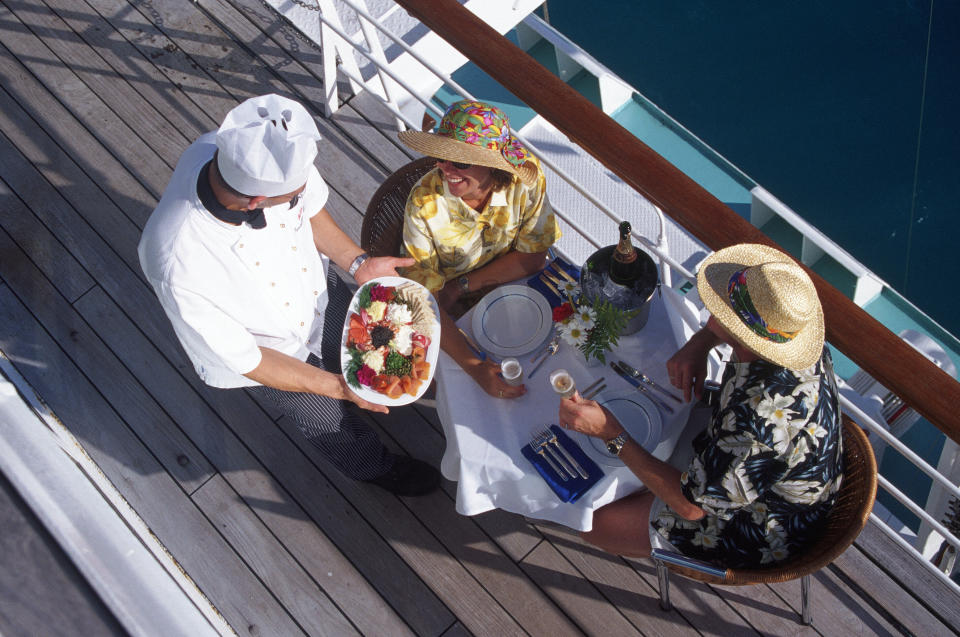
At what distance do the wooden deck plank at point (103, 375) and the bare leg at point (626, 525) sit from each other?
5.06 ft

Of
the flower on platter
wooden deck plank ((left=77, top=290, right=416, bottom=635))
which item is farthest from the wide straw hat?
wooden deck plank ((left=77, top=290, right=416, bottom=635))

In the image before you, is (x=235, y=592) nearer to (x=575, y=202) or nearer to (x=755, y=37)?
(x=575, y=202)

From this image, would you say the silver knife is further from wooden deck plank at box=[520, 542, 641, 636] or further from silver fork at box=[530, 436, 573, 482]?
wooden deck plank at box=[520, 542, 641, 636]

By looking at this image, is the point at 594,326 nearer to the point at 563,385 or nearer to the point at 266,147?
the point at 563,385

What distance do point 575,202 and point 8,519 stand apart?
323cm

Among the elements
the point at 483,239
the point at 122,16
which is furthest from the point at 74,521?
the point at 122,16

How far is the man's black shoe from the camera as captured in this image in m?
2.65

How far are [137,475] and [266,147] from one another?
1650 millimetres

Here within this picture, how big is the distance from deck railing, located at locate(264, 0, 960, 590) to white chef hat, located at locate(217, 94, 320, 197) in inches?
18.0

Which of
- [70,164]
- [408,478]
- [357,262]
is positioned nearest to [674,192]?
[357,262]

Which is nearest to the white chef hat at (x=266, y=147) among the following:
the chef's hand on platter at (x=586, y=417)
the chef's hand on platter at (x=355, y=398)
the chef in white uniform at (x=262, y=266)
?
the chef in white uniform at (x=262, y=266)

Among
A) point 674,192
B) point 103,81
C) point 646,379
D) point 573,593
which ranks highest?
point 674,192

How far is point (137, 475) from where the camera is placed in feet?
9.29

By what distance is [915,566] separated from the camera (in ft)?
8.16
